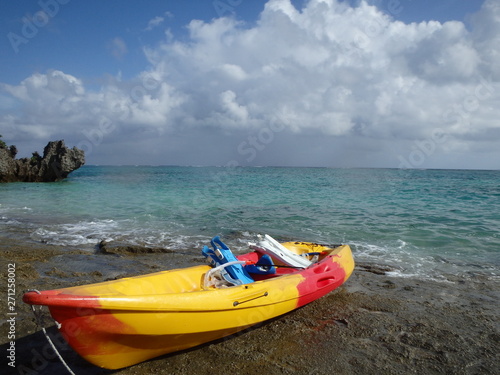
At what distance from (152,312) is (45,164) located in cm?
4154

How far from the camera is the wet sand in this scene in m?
3.94

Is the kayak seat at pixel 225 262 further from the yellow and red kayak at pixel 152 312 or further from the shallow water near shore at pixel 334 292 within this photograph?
the shallow water near shore at pixel 334 292

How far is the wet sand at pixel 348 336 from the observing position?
12.9 feet

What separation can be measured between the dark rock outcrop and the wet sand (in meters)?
35.3

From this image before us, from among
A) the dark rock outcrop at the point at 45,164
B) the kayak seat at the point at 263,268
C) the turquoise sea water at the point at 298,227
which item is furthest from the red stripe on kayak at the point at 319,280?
the dark rock outcrop at the point at 45,164

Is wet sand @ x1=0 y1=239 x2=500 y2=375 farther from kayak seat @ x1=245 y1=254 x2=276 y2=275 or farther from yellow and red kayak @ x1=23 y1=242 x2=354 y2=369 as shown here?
kayak seat @ x1=245 y1=254 x2=276 y2=275

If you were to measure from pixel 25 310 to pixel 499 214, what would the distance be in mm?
18548

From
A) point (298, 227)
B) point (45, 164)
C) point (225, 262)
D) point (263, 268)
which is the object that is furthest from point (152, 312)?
point (45, 164)

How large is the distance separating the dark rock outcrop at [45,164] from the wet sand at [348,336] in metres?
35.3

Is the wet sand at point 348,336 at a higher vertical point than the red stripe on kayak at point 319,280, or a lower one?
lower

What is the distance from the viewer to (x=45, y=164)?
1512 inches

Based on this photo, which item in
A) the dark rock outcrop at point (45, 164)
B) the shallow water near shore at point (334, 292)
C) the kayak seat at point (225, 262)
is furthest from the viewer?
the dark rock outcrop at point (45, 164)

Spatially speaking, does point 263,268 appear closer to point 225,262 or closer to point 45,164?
point 225,262

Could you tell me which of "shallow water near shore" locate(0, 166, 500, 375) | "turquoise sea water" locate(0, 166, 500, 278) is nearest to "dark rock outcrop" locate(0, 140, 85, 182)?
"turquoise sea water" locate(0, 166, 500, 278)
